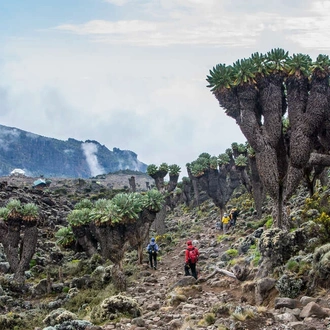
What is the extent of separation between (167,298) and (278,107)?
9362 mm

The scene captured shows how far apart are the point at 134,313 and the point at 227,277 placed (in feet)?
13.5

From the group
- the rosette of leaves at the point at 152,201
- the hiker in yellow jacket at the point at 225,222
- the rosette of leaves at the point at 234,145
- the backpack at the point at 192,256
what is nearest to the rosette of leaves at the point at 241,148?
the rosette of leaves at the point at 234,145

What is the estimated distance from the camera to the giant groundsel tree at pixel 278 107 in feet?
58.7

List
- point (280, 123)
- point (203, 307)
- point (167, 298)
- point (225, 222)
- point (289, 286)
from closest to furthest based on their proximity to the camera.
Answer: point (289, 286) → point (203, 307) → point (167, 298) → point (280, 123) → point (225, 222)

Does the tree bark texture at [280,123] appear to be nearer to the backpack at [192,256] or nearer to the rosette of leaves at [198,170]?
the backpack at [192,256]

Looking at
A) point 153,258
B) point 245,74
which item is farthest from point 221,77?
point 153,258

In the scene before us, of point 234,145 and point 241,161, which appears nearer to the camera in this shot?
point 241,161

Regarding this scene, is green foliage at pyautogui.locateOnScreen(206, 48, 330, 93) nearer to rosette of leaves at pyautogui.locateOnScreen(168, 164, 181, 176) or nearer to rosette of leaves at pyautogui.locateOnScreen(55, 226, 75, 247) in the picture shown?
rosette of leaves at pyautogui.locateOnScreen(55, 226, 75, 247)

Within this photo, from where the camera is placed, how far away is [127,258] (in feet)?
94.0

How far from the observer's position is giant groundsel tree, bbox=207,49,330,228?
17.9 meters

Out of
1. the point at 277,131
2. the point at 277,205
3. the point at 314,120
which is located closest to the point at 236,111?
the point at 277,131

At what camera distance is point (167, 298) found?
1466cm

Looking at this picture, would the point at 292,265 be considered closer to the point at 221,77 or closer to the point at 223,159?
the point at 221,77

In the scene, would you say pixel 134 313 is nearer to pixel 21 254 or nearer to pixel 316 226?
pixel 316 226
